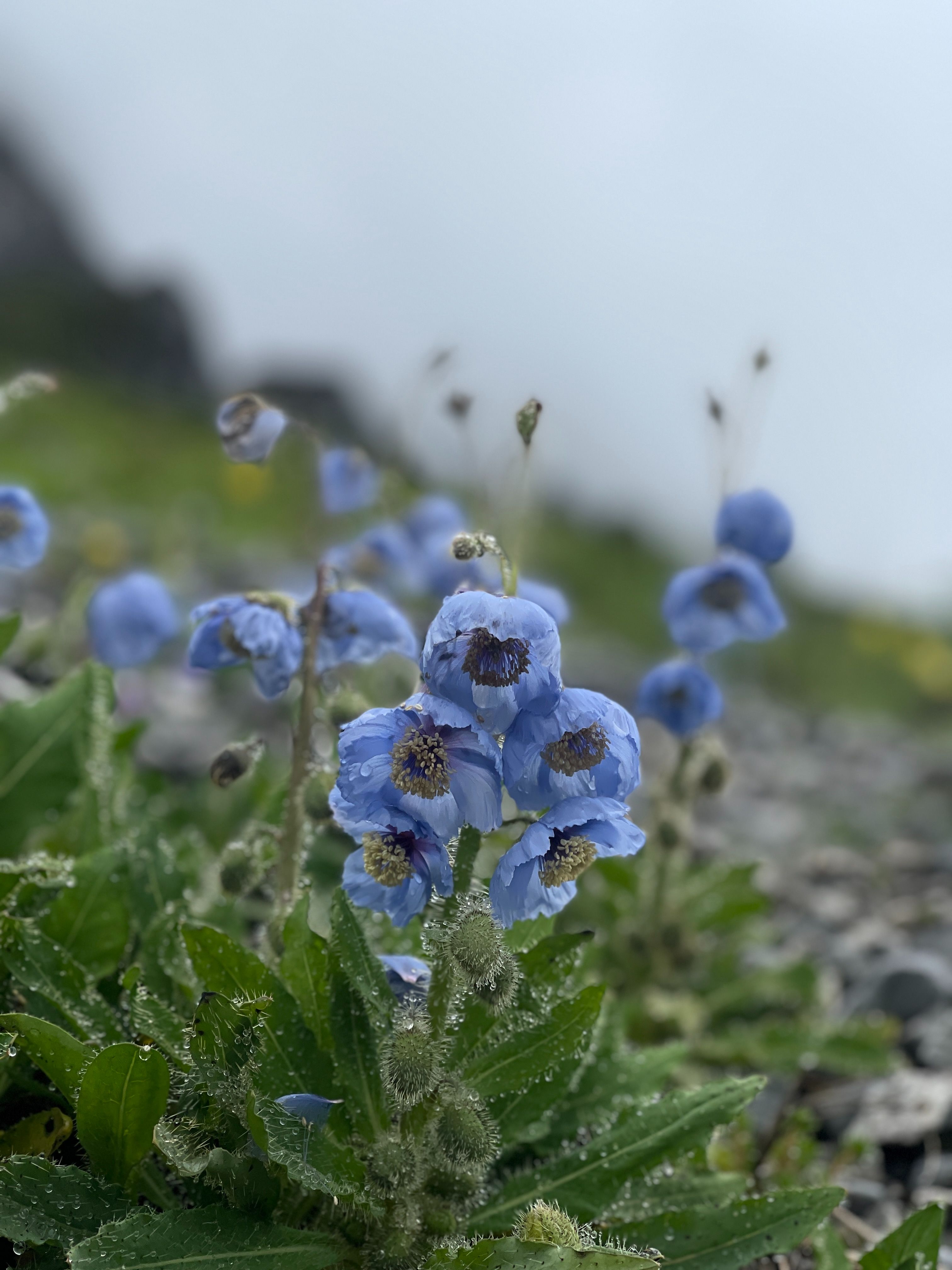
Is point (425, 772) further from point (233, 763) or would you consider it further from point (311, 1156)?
point (233, 763)

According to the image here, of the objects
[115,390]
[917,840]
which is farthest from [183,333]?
[917,840]

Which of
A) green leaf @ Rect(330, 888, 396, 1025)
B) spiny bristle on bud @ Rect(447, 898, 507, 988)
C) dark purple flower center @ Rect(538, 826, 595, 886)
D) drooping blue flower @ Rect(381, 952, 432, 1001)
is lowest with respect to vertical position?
drooping blue flower @ Rect(381, 952, 432, 1001)

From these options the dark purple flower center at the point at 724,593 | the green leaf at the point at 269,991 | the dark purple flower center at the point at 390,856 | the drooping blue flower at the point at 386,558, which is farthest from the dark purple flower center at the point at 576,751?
the drooping blue flower at the point at 386,558

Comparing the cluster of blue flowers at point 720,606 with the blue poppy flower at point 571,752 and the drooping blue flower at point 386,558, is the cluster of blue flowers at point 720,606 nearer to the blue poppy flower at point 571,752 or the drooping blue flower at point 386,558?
the drooping blue flower at point 386,558

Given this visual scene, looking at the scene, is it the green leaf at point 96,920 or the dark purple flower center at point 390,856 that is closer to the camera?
the dark purple flower center at point 390,856

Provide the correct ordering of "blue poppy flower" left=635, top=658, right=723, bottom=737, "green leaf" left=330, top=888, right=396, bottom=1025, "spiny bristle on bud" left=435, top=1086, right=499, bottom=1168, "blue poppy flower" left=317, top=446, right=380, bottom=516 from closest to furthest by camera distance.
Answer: "spiny bristle on bud" left=435, top=1086, right=499, bottom=1168, "green leaf" left=330, top=888, right=396, bottom=1025, "blue poppy flower" left=635, top=658, right=723, bottom=737, "blue poppy flower" left=317, top=446, right=380, bottom=516

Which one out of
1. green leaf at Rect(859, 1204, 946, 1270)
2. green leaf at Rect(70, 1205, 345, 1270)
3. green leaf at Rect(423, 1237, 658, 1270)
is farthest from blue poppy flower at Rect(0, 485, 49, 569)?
green leaf at Rect(859, 1204, 946, 1270)

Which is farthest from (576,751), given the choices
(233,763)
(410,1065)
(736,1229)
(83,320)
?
(83,320)

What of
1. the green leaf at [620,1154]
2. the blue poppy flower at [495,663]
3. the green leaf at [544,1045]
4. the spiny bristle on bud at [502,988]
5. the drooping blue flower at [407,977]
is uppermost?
the blue poppy flower at [495,663]

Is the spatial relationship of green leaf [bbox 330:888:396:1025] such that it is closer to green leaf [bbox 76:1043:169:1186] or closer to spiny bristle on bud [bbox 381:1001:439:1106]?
spiny bristle on bud [bbox 381:1001:439:1106]
